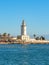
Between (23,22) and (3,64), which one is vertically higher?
(23,22)

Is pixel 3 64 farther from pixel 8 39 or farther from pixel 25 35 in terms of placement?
pixel 8 39

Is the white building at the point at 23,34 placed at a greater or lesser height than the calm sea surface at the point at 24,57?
greater

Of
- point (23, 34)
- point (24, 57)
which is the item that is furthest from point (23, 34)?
point (24, 57)

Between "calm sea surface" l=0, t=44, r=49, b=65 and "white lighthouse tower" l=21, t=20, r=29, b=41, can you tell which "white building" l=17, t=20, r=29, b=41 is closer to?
"white lighthouse tower" l=21, t=20, r=29, b=41

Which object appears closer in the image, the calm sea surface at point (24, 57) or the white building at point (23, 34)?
the calm sea surface at point (24, 57)

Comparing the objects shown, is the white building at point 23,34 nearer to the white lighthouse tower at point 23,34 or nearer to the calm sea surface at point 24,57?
the white lighthouse tower at point 23,34

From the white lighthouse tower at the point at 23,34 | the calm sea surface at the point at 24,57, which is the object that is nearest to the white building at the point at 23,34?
the white lighthouse tower at the point at 23,34

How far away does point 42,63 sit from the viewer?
40.2 m

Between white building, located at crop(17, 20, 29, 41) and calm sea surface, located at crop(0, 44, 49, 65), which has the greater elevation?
white building, located at crop(17, 20, 29, 41)

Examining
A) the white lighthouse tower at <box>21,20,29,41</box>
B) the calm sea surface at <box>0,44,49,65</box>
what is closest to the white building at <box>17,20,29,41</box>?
the white lighthouse tower at <box>21,20,29,41</box>

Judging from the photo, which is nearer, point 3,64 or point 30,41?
point 3,64

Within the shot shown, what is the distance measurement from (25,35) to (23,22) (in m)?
13.0

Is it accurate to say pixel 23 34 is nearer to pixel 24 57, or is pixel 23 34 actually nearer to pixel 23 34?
pixel 23 34

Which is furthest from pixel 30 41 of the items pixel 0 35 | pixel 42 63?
pixel 42 63
